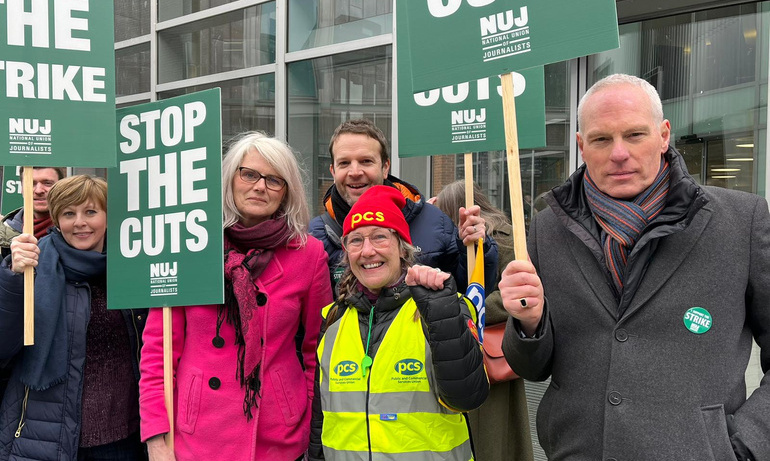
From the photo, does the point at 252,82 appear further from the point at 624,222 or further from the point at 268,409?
the point at 624,222

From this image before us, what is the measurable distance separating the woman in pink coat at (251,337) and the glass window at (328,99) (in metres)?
3.89

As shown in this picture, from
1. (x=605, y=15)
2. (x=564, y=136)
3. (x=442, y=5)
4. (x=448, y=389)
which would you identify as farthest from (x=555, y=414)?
(x=564, y=136)

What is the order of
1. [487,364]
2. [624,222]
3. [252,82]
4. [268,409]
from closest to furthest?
[624,222]
[268,409]
[487,364]
[252,82]

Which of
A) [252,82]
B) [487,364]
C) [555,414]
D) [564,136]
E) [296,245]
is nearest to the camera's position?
[555,414]

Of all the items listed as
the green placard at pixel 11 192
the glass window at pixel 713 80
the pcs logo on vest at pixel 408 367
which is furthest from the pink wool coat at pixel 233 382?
the glass window at pixel 713 80

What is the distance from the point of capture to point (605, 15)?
1.79 m

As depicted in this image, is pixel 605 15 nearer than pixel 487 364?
Yes

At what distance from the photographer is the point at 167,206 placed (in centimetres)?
256

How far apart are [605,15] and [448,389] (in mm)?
1180

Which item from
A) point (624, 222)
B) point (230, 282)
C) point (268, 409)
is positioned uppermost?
point (624, 222)

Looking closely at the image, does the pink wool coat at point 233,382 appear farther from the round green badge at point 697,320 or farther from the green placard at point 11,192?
the green placard at point 11,192

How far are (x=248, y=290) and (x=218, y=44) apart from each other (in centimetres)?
627

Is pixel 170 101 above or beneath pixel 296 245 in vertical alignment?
above

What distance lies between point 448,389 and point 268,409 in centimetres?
→ 75
